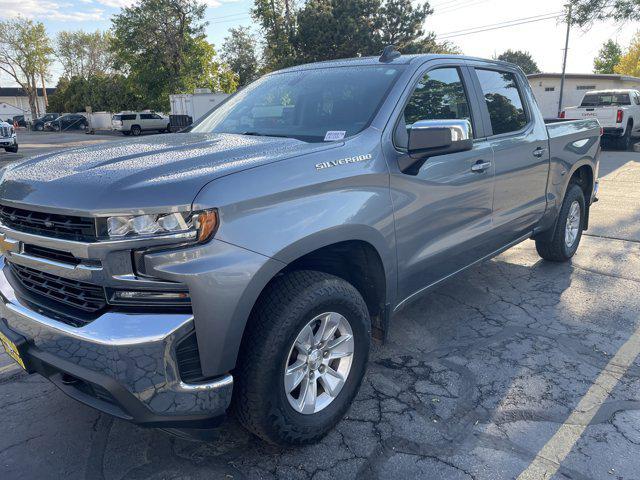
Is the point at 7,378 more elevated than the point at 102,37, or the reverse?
the point at 102,37

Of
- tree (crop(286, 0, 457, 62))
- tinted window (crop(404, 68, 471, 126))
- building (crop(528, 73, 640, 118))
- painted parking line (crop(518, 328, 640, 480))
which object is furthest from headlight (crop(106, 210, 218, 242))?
building (crop(528, 73, 640, 118))

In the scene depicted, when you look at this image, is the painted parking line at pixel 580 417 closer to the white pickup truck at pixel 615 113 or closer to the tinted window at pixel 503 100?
the tinted window at pixel 503 100

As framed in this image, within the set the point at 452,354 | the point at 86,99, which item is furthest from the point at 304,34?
the point at 86,99

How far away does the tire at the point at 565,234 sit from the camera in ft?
16.8

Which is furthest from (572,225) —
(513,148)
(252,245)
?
(252,245)

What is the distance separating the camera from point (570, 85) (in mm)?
35938

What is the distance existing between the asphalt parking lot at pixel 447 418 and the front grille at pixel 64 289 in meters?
0.74

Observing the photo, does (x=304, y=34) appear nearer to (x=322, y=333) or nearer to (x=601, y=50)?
(x=322, y=333)

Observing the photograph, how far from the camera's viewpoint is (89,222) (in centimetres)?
203

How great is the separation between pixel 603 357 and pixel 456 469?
5.54 feet

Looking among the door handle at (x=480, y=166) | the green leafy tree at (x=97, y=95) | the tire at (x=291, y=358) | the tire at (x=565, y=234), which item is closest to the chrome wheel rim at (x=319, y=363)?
the tire at (x=291, y=358)

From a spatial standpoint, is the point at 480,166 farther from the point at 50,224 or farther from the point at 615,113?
the point at 615,113

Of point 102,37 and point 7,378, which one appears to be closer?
point 7,378

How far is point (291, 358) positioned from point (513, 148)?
8.19ft
